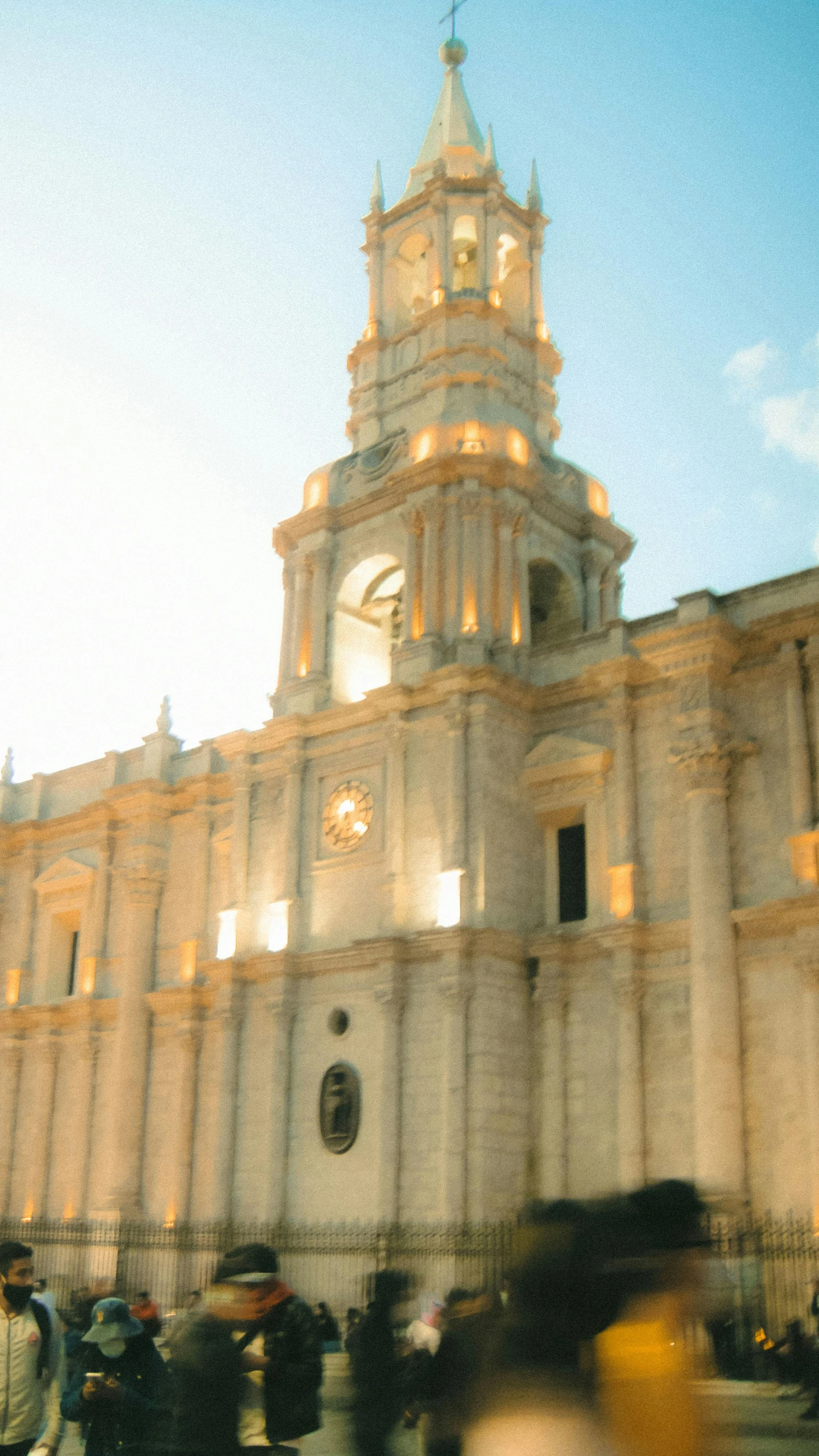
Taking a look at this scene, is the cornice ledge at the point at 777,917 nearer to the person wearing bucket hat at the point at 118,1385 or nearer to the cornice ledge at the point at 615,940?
the cornice ledge at the point at 615,940

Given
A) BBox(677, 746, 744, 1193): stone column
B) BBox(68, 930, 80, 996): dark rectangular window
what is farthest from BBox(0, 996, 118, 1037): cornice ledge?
BBox(677, 746, 744, 1193): stone column

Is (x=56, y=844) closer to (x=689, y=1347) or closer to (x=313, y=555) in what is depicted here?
(x=313, y=555)

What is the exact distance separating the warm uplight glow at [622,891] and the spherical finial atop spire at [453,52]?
2480 cm

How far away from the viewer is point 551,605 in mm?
33062

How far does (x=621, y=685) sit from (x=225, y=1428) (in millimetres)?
21924

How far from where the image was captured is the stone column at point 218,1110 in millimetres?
28281

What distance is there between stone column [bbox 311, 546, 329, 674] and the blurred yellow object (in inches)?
1076

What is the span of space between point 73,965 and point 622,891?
17.4 meters

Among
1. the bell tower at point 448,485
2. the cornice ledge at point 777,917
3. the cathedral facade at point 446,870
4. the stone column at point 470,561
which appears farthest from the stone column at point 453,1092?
the stone column at point 470,561

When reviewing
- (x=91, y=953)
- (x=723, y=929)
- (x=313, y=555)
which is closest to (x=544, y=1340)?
(x=723, y=929)

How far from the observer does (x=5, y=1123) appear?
35.6 m

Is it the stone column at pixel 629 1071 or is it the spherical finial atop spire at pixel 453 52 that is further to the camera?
the spherical finial atop spire at pixel 453 52

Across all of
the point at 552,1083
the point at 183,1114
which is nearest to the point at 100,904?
the point at 183,1114

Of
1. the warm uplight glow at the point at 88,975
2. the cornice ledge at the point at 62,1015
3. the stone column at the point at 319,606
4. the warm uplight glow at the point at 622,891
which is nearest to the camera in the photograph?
the warm uplight glow at the point at 622,891
